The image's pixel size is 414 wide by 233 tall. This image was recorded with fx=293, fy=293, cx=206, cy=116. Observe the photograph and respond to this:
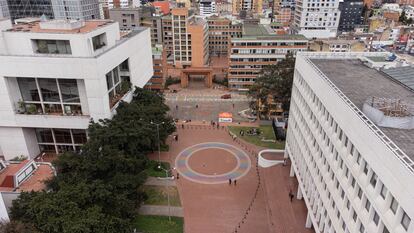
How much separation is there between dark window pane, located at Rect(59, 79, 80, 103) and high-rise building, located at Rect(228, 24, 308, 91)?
41.6 m

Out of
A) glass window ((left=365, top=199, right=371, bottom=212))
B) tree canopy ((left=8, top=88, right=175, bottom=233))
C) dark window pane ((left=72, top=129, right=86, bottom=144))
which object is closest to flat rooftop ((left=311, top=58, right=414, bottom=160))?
glass window ((left=365, top=199, right=371, bottom=212))

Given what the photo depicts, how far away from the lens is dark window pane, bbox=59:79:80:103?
133ft

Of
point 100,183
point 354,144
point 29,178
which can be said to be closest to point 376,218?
point 354,144

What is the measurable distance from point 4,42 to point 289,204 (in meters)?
42.3

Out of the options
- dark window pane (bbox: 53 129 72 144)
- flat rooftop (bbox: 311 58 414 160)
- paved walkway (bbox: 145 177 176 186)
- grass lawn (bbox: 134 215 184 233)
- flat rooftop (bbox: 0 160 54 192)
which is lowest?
grass lawn (bbox: 134 215 184 233)

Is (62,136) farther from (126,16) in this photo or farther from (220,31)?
(220,31)

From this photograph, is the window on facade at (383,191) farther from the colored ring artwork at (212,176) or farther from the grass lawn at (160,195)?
the colored ring artwork at (212,176)

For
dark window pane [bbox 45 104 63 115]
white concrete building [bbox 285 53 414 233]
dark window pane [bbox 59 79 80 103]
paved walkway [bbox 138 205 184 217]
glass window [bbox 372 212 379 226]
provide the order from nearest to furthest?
white concrete building [bbox 285 53 414 233] → glass window [bbox 372 212 379 226] → paved walkway [bbox 138 205 184 217] → dark window pane [bbox 59 79 80 103] → dark window pane [bbox 45 104 63 115]

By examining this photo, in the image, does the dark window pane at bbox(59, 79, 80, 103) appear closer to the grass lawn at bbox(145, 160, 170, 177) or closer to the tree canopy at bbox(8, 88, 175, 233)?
the tree canopy at bbox(8, 88, 175, 233)

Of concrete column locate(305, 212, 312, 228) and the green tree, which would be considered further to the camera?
the green tree

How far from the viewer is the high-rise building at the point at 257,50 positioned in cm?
7056

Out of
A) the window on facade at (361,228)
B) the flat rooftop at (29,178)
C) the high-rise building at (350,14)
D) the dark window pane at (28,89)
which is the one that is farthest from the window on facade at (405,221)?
the high-rise building at (350,14)

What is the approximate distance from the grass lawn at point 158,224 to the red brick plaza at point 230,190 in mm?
986

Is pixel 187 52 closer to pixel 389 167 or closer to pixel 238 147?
pixel 238 147
